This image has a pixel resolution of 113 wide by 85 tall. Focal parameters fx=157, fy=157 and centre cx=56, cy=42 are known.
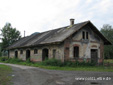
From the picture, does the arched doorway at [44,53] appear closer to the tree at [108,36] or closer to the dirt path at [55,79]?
the dirt path at [55,79]

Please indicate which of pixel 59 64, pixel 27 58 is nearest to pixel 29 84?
pixel 59 64

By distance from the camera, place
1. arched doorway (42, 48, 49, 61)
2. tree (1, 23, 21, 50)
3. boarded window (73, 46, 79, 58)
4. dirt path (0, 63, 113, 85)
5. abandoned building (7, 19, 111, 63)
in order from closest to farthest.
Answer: dirt path (0, 63, 113, 85)
abandoned building (7, 19, 111, 63)
boarded window (73, 46, 79, 58)
arched doorway (42, 48, 49, 61)
tree (1, 23, 21, 50)

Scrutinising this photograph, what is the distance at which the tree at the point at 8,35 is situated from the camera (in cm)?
3731

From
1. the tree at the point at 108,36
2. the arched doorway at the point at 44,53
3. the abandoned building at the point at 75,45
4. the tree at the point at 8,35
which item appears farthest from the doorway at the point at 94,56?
the tree at the point at 108,36

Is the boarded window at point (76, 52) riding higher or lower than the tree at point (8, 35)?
lower

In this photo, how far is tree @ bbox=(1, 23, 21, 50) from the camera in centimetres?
3731

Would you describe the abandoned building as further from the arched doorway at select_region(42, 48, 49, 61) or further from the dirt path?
the dirt path

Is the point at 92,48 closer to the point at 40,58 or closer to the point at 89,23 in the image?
the point at 89,23

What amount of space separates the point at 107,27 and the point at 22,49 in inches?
1555

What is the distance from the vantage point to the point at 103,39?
22.2 meters

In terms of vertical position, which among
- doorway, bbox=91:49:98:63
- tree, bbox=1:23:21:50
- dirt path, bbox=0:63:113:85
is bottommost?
dirt path, bbox=0:63:113:85

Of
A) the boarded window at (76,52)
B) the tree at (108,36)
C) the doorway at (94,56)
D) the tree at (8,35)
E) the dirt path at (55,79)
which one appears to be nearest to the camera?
the dirt path at (55,79)

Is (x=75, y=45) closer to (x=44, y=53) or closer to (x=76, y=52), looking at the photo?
(x=76, y=52)

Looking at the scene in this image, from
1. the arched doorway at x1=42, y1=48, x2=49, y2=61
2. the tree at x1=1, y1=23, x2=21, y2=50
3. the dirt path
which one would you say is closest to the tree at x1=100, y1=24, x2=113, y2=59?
the tree at x1=1, y1=23, x2=21, y2=50
